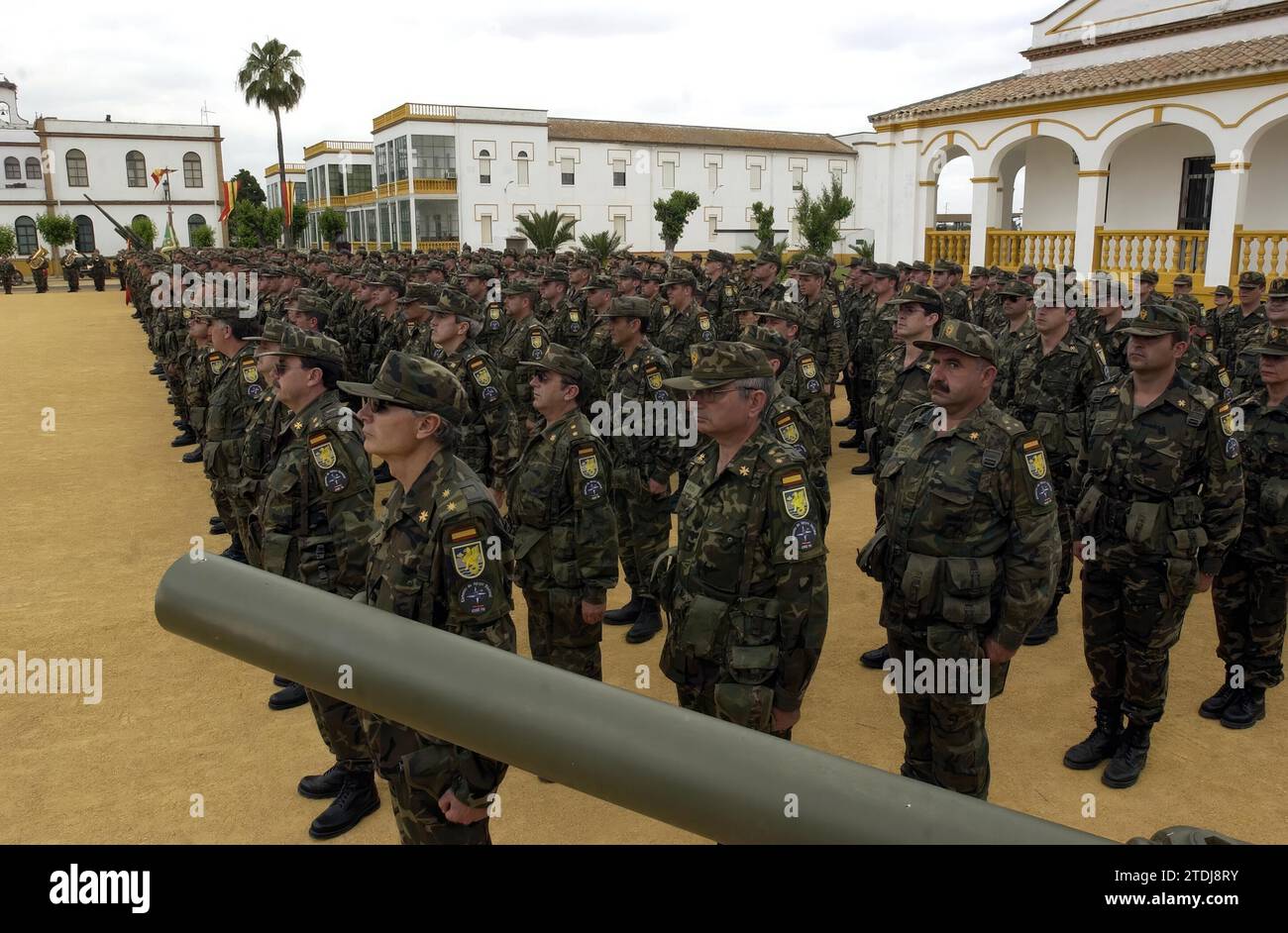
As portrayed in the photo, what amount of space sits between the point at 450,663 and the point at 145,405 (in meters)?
17.3

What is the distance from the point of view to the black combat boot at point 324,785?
4.87 meters

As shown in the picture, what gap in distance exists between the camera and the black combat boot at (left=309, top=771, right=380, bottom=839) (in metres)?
4.55

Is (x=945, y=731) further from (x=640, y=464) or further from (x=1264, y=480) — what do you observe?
(x=640, y=464)

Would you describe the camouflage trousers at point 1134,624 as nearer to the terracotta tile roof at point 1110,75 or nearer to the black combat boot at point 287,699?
the black combat boot at point 287,699

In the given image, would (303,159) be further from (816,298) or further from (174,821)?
(174,821)

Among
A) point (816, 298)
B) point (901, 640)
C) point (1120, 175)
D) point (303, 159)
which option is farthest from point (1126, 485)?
point (303, 159)

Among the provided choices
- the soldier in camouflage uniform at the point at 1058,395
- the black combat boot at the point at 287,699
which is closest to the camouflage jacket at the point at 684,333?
the soldier in camouflage uniform at the point at 1058,395

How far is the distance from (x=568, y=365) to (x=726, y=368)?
1.48m

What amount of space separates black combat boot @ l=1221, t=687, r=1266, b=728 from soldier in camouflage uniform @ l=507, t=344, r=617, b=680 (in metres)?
3.70

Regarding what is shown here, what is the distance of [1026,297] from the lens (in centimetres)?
807

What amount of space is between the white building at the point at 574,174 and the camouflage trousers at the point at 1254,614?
141 ft

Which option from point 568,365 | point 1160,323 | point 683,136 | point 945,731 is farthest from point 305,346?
point 683,136

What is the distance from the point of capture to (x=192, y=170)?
203ft

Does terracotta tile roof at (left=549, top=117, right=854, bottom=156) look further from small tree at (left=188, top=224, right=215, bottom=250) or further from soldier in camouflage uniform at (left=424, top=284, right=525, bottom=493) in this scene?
soldier in camouflage uniform at (left=424, top=284, right=525, bottom=493)
